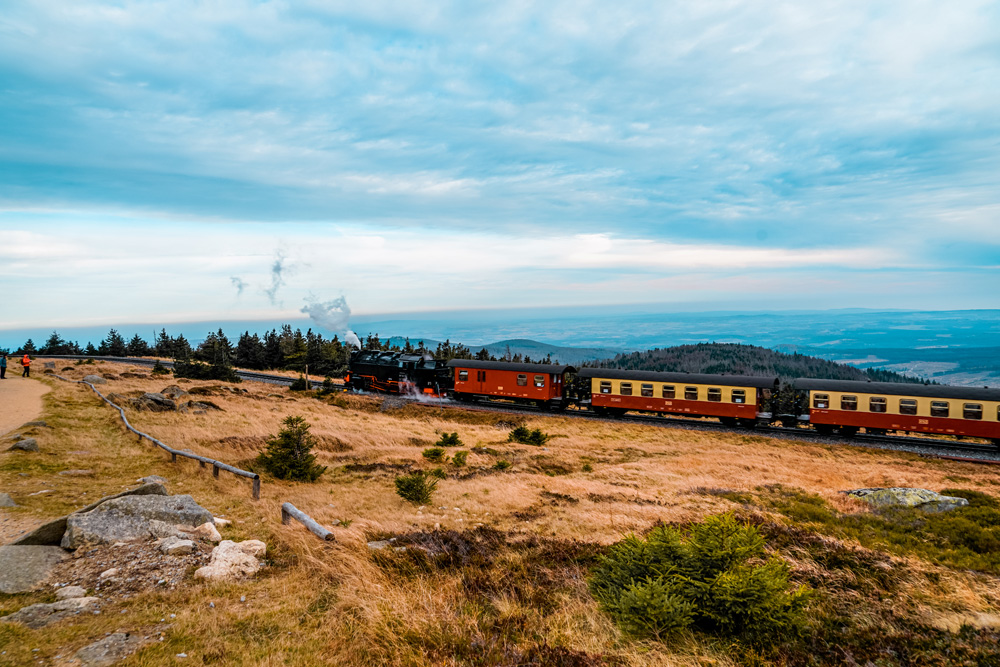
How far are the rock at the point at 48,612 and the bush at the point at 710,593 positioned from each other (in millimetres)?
6732

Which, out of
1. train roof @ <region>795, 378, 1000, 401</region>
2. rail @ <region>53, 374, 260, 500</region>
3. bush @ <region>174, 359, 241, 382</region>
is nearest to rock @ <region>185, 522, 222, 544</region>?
rail @ <region>53, 374, 260, 500</region>

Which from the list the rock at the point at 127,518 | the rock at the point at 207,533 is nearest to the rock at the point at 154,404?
the rock at the point at 127,518

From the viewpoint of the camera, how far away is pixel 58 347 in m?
77.8

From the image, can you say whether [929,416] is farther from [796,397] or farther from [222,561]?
[222,561]

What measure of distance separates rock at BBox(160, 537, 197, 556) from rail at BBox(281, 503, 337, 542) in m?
1.80

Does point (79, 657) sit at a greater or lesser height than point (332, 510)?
greater

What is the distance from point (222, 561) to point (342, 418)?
23.3m

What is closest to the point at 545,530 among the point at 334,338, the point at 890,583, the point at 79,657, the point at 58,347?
the point at 890,583

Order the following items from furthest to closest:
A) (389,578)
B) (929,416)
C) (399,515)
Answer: (929,416) < (399,515) < (389,578)

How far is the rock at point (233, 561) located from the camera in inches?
293

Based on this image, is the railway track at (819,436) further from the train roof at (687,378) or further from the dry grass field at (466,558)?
the dry grass field at (466,558)

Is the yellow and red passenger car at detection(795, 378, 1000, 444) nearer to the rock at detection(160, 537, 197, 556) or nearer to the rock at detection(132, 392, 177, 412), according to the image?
the rock at detection(160, 537, 197, 556)

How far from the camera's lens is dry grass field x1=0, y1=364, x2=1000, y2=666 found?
18.7 feet

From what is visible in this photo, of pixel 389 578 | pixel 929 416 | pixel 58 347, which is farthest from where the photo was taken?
pixel 58 347
